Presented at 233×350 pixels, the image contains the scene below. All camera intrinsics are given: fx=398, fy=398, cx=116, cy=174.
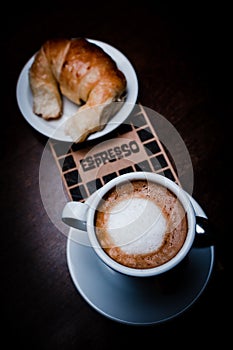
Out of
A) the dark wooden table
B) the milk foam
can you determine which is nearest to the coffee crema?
the milk foam

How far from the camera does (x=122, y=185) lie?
0.66 m

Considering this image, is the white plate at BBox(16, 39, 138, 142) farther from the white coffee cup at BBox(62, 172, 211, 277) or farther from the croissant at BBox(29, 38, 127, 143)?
the white coffee cup at BBox(62, 172, 211, 277)

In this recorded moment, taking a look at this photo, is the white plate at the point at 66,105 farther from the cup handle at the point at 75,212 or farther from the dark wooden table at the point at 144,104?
the cup handle at the point at 75,212

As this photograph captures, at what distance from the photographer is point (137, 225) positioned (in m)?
0.64

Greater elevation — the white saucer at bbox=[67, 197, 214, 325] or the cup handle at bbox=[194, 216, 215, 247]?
the cup handle at bbox=[194, 216, 215, 247]

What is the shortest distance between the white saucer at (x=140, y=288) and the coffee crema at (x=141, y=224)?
0.09 meters

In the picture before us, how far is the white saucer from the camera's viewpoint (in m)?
0.69

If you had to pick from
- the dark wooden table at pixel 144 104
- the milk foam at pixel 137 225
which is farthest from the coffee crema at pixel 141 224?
the dark wooden table at pixel 144 104

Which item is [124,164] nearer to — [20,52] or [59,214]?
[59,214]

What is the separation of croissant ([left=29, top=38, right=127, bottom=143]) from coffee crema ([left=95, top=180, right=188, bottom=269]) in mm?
244

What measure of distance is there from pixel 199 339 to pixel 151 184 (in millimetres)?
328

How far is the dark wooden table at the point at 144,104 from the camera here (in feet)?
2.50

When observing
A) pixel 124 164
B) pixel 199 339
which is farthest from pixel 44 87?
pixel 199 339

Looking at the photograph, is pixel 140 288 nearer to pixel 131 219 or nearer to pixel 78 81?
pixel 131 219
